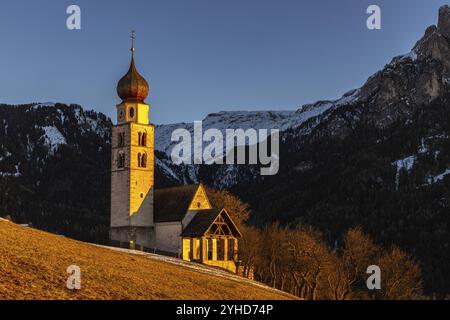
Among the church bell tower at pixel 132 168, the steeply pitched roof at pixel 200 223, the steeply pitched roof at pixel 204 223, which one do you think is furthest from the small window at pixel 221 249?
the church bell tower at pixel 132 168

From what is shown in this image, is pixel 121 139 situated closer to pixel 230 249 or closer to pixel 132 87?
pixel 132 87

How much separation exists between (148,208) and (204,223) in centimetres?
900

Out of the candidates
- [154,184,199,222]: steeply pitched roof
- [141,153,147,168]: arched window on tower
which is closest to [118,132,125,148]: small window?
[141,153,147,168]: arched window on tower

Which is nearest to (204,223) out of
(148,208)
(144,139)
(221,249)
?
(221,249)

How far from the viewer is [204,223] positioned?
284 ft

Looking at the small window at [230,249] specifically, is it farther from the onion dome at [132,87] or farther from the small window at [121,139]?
the onion dome at [132,87]

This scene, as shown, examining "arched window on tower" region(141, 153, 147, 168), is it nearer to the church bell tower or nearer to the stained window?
the church bell tower

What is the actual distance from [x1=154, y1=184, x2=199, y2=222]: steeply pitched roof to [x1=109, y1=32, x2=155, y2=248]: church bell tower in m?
1.44

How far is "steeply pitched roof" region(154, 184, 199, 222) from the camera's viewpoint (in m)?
89.9

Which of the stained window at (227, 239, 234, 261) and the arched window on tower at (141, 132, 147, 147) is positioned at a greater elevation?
the arched window on tower at (141, 132, 147, 147)

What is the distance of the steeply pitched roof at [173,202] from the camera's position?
295 feet

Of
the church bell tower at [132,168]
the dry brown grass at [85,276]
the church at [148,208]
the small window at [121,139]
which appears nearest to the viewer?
the dry brown grass at [85,276]
